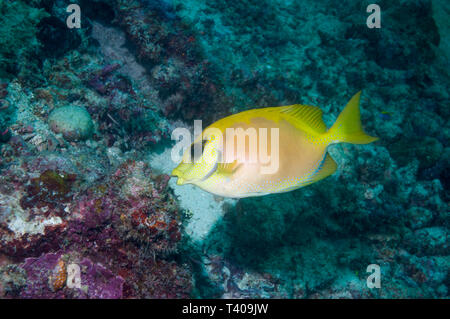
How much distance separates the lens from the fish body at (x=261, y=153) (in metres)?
1.64

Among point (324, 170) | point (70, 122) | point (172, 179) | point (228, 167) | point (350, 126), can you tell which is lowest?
point (172, 179)

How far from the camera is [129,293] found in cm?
230

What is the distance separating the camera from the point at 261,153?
5.43 feet

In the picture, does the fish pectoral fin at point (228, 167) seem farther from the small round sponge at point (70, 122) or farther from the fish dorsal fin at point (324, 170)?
the small round sponge at point (70, 122)

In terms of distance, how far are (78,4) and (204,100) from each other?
3.53 meters

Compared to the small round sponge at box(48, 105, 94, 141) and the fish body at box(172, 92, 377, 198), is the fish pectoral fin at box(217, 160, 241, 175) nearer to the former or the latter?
the fish body at box(172, 92, 377, 198)

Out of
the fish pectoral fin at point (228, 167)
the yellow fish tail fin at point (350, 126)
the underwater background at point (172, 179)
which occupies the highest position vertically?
the yellow fish tail fin at point (350, 126)

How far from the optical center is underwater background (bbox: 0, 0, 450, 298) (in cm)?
254

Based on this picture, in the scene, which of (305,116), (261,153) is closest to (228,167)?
(261,153)

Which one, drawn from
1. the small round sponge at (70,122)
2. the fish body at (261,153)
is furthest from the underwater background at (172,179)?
the fish body at (261,153)

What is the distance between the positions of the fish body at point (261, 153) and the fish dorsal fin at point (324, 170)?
40mm

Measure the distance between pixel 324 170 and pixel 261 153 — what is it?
631mm

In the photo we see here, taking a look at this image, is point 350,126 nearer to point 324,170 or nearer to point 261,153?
point 324,170
